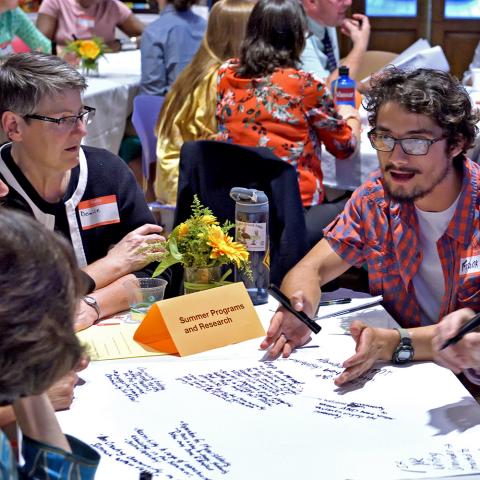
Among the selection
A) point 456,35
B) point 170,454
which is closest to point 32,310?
point 170,454

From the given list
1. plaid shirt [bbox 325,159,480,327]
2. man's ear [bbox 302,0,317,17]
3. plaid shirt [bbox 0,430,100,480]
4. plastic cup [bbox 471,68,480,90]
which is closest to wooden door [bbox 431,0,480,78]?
plastic cup [bbox 471,68,480,90]

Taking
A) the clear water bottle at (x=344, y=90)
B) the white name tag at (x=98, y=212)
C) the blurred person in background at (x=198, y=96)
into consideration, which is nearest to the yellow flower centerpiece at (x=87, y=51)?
the blurred person in background at (x=198, y=96)

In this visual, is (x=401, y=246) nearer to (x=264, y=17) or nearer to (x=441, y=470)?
(x=441, y=470)

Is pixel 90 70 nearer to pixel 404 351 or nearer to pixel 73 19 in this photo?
pixel 73 19

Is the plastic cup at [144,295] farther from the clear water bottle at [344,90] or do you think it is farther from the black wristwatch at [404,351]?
the clear water bottle at [344,90]

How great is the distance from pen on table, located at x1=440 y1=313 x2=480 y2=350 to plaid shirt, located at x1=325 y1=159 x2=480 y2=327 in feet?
1.31

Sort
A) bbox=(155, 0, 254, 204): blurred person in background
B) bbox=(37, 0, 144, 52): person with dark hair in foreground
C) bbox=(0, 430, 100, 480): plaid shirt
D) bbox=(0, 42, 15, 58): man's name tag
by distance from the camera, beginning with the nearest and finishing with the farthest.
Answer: bbox=(0, 430, 100, 480): plaid shirt
bbox=(155, 0, 254, 204): blurred person in background
bbox=(0, 42, 15, 58): man's name tag
bbox=(37, 0, 144, 52): person with dark hair in foreground

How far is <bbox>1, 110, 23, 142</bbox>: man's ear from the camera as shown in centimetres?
246

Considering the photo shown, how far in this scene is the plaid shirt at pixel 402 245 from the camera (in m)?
2.16

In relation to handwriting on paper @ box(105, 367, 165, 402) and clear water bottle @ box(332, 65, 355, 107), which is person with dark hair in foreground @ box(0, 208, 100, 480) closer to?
handwriting on paper @ box(105, 367, 165, 402)

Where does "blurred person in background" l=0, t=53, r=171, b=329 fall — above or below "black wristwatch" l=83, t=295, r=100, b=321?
above

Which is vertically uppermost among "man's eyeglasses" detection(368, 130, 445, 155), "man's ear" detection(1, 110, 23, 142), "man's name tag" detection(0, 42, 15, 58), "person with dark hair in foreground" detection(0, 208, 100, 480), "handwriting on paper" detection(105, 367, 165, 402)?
"person with dark hair in foreground" detection(0, 208, 100, 480)

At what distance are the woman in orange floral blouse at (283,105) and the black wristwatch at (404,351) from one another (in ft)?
5.40

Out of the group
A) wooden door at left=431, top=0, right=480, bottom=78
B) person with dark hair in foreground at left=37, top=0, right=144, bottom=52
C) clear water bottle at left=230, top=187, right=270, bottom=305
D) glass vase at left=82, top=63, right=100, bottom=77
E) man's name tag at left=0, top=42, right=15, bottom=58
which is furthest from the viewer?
wooden door at left=431, top=0, right=480, bottom=78
